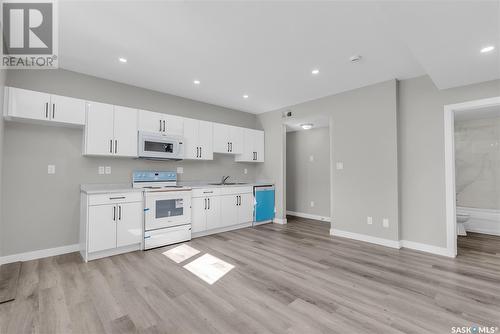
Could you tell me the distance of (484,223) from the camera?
14.6ft

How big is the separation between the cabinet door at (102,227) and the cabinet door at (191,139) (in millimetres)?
1554

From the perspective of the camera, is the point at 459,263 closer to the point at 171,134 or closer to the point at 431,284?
the point at 431,284

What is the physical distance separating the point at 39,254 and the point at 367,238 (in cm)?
488

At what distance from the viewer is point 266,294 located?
2.19 m

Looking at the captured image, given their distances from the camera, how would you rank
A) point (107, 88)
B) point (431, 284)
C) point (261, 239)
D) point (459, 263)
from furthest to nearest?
point (261, 239), point (107, 88), point (459, 263), point (431, 284)

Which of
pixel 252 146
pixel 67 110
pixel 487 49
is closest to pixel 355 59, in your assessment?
pixel 487 49

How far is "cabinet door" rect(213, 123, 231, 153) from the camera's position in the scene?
4.70 meters

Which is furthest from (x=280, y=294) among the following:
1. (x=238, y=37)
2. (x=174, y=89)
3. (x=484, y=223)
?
(x=484, y=223)

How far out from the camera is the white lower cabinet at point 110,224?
9.78ft

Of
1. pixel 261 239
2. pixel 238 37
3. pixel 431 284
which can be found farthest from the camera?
pixel 261 239

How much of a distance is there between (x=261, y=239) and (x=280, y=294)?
183 centimetres

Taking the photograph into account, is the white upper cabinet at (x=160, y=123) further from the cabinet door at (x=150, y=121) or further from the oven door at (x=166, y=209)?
the oven door at (x=166, y=209)

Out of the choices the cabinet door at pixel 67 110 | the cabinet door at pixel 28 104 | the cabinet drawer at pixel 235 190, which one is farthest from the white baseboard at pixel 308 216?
the cabinet door at pixel 28 104

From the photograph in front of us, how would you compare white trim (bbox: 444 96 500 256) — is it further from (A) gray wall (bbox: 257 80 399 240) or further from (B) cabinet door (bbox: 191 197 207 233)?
(B) cabinet door (bbox: 191 197 207 233)
